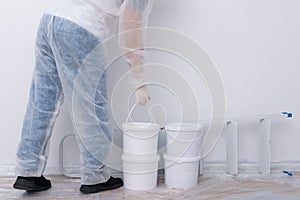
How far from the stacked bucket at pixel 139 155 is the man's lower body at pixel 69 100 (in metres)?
0.09

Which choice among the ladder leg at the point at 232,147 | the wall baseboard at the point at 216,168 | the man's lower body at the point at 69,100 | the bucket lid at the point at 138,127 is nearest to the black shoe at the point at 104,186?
the man's lower body at the point at 69,100

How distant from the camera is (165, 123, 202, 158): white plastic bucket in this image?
1.66m

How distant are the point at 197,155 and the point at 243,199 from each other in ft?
0.88

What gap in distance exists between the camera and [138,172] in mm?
1649

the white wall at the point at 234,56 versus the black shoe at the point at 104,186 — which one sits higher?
the white wall at the point at 234,56

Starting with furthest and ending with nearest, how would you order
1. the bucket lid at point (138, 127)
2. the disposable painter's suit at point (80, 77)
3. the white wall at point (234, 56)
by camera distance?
the white wall at point (234, 56), the bucket lid at point (138, 127), the disposable painter's suit at point (80, 77)

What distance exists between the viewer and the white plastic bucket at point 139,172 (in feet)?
5.41

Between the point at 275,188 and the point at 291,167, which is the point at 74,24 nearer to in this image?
the point at 275,188

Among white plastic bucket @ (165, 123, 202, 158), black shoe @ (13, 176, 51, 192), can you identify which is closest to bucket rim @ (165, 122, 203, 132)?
white plastic bucket @ (165, 123, 202, 158)

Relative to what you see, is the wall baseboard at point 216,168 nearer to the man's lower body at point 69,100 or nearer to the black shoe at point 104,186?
the black shoe at point 104,186

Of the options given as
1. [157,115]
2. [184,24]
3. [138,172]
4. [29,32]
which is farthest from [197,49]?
[29,32]

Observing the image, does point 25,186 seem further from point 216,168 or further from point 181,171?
point 216,168

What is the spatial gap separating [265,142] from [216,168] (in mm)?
238

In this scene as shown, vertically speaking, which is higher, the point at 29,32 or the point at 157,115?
the point at 29,32
